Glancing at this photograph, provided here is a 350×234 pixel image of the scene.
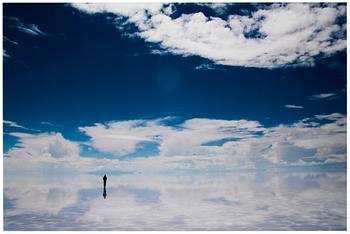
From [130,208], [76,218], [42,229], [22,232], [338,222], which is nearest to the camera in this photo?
[22,232]

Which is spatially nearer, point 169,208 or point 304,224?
point 304,224

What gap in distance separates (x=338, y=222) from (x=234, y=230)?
512 centimetres

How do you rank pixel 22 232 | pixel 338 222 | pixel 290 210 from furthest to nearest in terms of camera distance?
pixel 290 210
pixel 338 222
pixel 22 232

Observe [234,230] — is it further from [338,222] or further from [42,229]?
[42,229]

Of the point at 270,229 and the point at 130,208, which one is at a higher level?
the point at 130,208

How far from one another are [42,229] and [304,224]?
37.2ft

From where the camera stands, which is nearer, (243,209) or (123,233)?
(123,233)

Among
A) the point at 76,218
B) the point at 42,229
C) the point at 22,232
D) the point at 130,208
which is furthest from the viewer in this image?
the point at 130,208

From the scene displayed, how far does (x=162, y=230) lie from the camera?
44.5 ft

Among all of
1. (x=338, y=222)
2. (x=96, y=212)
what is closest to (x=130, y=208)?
(x=96, y=212)

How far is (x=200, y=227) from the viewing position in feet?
46.9

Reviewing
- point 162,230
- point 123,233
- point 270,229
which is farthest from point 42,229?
point 270,229

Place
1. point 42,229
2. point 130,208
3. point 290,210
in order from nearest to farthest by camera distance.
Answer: point 42,229
point 290,210
point 130,208

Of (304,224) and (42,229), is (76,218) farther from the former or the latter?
(304,224)
